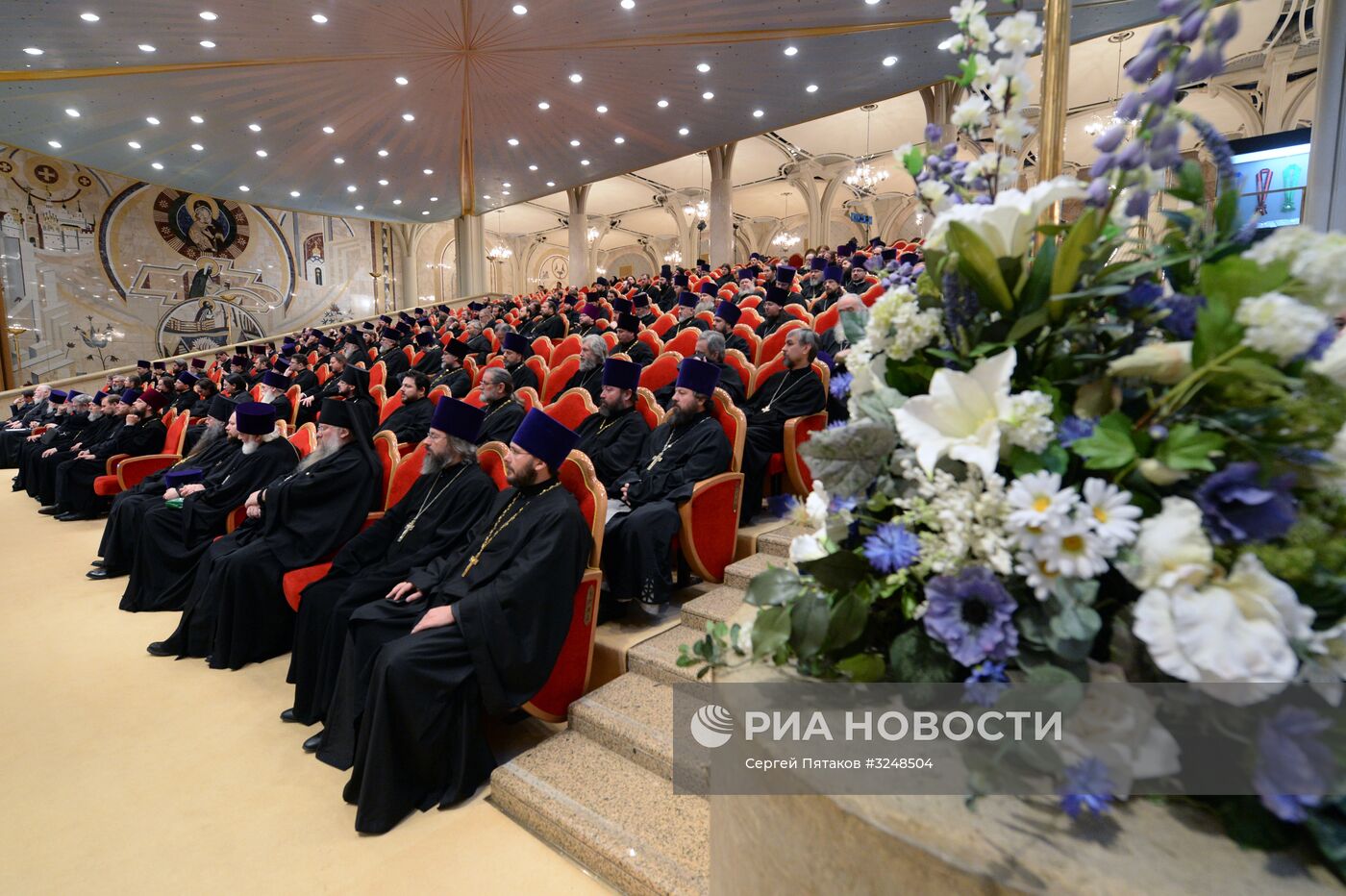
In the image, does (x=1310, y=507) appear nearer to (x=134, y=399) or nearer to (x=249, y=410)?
(x=249, y=410)

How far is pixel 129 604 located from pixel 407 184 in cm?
1548

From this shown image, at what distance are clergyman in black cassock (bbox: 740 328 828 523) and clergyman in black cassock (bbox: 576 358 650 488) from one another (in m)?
0.81

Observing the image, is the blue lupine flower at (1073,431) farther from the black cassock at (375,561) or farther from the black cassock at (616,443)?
the black cassock at (616,443)

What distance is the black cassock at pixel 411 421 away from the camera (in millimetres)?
6391

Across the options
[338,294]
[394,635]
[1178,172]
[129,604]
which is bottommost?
[129,604]

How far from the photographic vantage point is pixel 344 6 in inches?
343

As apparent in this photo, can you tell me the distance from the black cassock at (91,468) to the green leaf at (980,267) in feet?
30.8

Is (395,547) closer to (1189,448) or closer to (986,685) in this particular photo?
(986,685)

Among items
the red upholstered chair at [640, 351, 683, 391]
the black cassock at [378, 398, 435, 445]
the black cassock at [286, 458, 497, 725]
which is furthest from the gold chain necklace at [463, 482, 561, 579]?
the black cassock at [378, 398, 435, 445]

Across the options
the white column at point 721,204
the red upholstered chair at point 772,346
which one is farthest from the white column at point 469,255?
the red upholstered chair at point 772,346

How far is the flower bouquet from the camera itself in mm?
793

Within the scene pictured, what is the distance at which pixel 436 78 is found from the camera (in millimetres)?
11297

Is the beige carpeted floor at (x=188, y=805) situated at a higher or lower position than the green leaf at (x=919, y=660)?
lower

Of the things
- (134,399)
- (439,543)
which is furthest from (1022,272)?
(134,399)
